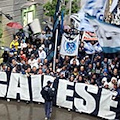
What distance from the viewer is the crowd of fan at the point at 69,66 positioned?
513 inches

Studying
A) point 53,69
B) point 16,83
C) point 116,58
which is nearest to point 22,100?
point 16,83

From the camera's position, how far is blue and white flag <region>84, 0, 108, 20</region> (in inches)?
515

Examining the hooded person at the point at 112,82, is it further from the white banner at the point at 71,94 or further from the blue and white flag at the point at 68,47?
the blue and white flag at the point at 68,47

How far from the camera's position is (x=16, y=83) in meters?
13.4

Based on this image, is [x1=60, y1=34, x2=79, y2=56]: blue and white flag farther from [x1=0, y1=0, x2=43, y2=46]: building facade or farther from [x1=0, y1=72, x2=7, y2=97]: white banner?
[x1=0, y1=0, x2=43, y2=46]: building facade

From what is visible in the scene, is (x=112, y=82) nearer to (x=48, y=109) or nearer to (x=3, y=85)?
(x=48, y=109)

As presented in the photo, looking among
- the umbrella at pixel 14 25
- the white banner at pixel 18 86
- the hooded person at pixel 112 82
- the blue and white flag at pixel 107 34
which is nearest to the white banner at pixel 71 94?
the white banner at pixel 18 86

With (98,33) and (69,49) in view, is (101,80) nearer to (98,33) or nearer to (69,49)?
(98,33)

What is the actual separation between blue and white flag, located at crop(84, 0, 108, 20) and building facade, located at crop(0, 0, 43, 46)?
24.3 ft

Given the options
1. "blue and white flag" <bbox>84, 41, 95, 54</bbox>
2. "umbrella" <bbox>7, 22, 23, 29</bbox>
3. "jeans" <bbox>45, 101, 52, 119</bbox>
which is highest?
"umbrella" <bbox>7, 22, 23, 29</bbox>

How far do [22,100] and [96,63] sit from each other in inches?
142

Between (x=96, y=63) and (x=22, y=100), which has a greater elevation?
(x=96, y=63)

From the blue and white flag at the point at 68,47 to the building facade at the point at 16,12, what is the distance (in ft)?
15.8

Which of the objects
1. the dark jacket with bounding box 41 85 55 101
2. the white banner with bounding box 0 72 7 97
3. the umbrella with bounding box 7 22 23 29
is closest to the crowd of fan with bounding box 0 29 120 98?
the white banner with bounding box 0 72 7 97
